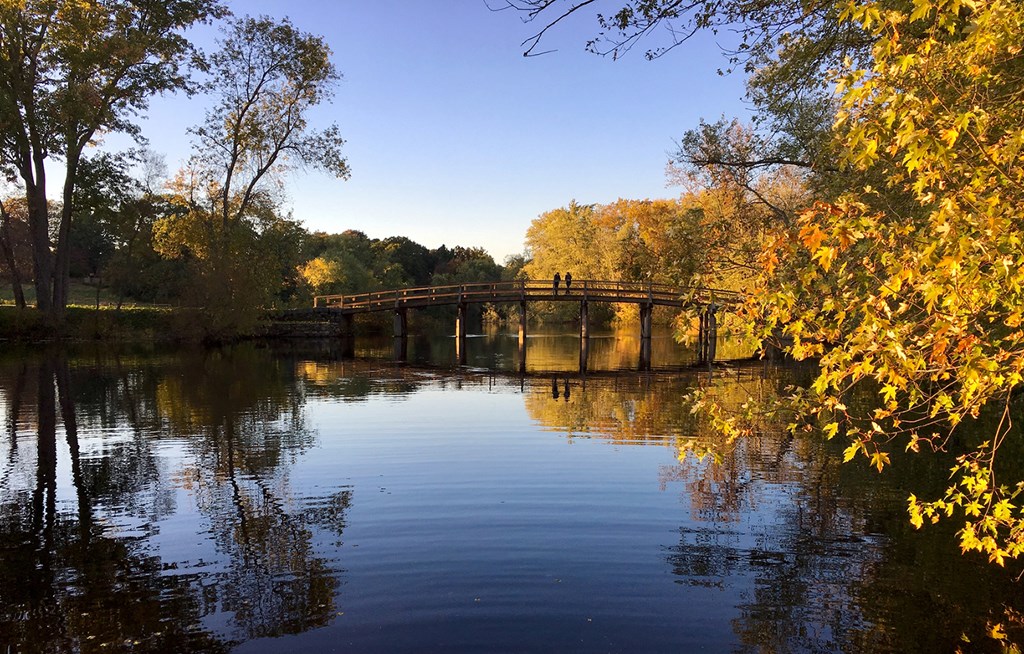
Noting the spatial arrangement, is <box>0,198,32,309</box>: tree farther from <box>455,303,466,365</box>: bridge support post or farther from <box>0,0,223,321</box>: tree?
<box>455,303,466,365</box>: bridge support post

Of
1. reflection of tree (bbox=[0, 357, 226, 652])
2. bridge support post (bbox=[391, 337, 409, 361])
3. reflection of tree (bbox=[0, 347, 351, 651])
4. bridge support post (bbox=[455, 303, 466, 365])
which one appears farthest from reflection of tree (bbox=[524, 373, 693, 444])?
bridge support post (bbox=[391, 337, 409, 361])

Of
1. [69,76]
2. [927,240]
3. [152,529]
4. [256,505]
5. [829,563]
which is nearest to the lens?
[927,240]

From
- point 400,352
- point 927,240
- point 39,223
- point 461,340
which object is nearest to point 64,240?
point 39,223

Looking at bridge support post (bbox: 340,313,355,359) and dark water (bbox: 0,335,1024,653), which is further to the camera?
bridge support post (bbox: 340,313,355,359)

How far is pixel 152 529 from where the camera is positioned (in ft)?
24.3

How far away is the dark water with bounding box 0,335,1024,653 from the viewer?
529cm

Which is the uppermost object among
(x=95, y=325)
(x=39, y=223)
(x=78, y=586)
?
(x=39, y=223)

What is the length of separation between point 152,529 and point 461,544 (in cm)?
329

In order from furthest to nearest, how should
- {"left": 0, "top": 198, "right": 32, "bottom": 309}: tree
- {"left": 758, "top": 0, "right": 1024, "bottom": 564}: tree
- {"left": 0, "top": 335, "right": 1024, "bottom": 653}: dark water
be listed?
{"left": 0, "top": 198, "right": 32, "bottom": 309}: tree, {"left": 0, "top": 335, "right": 1024, "bottom": 653}: dark water, {"left": 758, "top": 0, "right": 1024, "bottom": 564}: tree

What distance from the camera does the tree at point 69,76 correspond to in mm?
27344

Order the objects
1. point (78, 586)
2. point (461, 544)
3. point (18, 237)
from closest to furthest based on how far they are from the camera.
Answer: point (78, 586)
point (461, 544)
point (18, 237)

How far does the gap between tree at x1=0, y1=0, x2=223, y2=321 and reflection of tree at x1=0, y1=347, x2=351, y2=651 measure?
1750 centimetres

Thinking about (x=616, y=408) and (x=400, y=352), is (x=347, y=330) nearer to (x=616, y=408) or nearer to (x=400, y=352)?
(x=400, y=352)

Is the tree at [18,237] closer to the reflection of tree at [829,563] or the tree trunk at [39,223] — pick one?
the tree trunk at [39,223]
